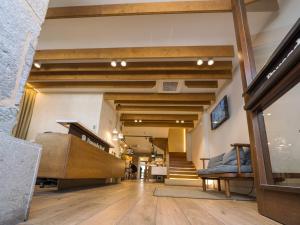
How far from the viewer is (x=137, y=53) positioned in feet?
13.2

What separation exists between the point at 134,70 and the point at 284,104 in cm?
369

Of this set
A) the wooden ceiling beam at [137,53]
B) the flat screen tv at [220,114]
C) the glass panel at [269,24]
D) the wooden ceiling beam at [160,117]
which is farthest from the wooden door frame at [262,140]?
the wooden ceiling beam at [160,117]

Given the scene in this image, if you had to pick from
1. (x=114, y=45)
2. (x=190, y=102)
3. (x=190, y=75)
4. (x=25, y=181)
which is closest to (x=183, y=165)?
(x=190, y=102)

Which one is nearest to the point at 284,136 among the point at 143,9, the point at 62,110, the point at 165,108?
the point at 143,9

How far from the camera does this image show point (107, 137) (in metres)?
6.77

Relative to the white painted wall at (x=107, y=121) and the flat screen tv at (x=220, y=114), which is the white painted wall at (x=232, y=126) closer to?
the flat screen tv at (x=220, y=114)

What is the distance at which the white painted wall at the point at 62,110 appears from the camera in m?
6.11

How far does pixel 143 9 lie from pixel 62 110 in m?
4.70

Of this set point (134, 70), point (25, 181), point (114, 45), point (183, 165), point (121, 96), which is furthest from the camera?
point (183, 165)

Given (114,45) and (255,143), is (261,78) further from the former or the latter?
(114,45)

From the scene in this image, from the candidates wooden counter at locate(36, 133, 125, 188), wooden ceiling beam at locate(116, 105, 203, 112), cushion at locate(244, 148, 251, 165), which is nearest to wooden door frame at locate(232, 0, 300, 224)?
cushion at locate(244, 148, 251, 165)

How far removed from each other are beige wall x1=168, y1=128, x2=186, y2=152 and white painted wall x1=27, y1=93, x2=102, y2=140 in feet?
20.6

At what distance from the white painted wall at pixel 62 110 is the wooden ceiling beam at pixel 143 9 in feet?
11.5

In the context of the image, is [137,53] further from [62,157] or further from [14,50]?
[14,50]
